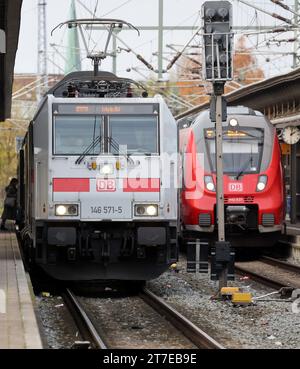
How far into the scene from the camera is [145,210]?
540 inches

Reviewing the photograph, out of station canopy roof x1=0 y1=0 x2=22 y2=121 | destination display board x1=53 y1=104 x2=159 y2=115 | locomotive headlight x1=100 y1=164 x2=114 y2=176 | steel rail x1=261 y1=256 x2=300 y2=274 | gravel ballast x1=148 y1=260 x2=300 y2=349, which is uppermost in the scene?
station canopy roof x1=0 y1=0 x2=22 y2=121

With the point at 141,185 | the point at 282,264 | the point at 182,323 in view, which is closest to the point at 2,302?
the point at 182,323

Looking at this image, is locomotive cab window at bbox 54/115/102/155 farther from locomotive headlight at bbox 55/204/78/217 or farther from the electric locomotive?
locomotive headlight at bbox 55/204/78/217

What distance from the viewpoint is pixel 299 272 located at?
58.2 ft

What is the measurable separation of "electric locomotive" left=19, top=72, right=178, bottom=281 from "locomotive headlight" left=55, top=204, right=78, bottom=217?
1 centimetres

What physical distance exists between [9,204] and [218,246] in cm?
1636

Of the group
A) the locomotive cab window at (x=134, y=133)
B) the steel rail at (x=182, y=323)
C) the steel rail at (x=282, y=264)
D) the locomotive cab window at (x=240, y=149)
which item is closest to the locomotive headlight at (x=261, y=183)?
the locomotive cab window at (x=240, y=149)

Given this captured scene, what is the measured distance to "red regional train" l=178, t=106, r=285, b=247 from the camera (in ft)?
63.0

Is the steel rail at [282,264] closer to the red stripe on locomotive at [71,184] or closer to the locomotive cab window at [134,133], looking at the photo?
the locomotive cab window at [134,133]

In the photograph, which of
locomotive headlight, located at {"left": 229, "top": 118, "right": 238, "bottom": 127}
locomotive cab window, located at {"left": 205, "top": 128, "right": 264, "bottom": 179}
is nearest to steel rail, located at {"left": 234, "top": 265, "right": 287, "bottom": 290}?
locomotive cab window, located at {"left": 205, "top": 128, "right": 264, "bottom": 179}

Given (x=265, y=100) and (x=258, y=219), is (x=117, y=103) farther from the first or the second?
(x=265, y=100)

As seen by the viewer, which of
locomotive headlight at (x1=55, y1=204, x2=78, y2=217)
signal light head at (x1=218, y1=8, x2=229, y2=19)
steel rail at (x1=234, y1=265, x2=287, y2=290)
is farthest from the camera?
steel rail at (x1=234, y1=265, x2=287, y2=290)

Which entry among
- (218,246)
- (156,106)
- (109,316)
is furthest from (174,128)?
(109,316)

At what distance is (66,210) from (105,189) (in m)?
0.65
